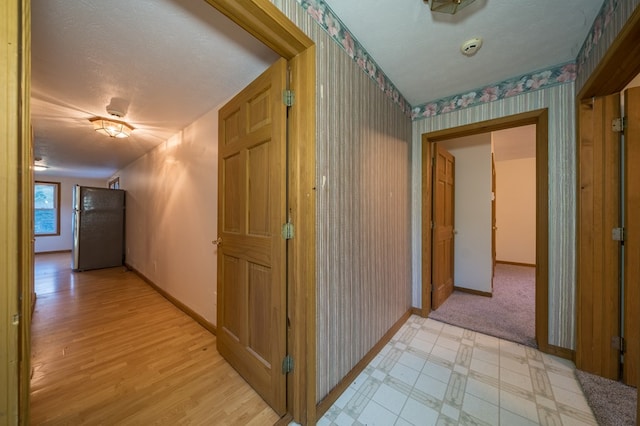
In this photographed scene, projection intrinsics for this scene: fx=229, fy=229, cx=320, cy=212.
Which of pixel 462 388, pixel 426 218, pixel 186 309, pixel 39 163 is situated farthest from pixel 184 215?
pixel 39 163

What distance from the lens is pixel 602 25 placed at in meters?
1.39

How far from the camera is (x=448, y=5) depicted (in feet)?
4.16

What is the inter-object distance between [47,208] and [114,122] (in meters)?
6.77

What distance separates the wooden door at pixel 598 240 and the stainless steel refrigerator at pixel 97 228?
7191 mm

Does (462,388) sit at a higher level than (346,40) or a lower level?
lower

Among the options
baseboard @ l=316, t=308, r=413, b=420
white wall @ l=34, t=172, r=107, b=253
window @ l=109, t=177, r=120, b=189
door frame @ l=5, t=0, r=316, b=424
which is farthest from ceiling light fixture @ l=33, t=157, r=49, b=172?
baseboard @ l=316, t=308, r=413, b=420

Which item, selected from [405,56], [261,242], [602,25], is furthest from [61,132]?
[602,25]

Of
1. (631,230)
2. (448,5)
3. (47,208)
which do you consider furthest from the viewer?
(47,208)

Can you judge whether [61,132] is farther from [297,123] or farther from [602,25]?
[602,25]

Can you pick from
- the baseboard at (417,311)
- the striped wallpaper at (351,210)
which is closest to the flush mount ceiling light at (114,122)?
the striped wallpaper at (351,210)

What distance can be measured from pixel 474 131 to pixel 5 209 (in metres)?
3.05

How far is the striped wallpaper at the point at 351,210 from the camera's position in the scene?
1355mm

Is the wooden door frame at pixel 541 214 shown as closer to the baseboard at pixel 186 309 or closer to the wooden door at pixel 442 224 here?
the wooden door at pixel 442 224

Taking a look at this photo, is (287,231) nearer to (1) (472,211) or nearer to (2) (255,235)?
(2) (255,235)
